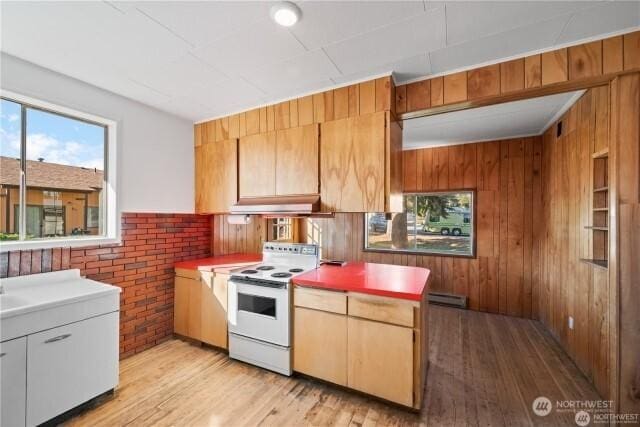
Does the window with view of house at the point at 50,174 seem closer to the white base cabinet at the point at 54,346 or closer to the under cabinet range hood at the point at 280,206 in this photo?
the white base cabinet at the point at 54,346

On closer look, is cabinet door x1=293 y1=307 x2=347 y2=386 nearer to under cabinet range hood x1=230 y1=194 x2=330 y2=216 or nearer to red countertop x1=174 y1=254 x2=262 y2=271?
under cabinet range hood x1=230 y1=194 x2=330 y2=216

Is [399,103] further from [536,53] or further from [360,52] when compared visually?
[536,53]

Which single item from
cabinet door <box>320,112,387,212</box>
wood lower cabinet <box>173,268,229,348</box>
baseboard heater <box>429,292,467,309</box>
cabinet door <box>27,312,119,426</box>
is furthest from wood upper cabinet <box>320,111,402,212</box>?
baseboard heater <box>429,292,467,309</box>

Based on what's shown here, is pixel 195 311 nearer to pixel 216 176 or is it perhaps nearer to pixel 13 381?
pixel 13 381

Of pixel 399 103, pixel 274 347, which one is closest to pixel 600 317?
pixel 399 103

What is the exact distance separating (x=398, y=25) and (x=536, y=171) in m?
3.27

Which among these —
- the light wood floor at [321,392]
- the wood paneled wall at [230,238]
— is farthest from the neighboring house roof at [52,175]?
the light wood floor at [321,392]

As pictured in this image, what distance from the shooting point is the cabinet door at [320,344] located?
212 cm

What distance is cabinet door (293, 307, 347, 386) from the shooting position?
6.95 feet

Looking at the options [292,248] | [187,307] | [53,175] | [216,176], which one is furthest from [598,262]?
[53,175]

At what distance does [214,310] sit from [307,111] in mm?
2196

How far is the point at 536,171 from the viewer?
3.67m

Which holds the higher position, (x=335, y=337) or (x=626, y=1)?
(x=626, y=1)

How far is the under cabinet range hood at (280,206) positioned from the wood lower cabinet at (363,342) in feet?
2.26
